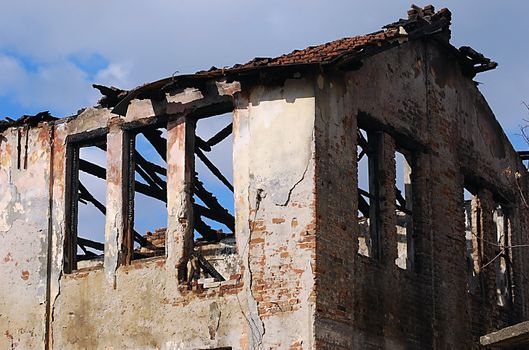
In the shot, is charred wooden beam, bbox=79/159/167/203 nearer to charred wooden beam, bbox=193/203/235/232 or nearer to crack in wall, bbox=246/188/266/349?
charred wooden beam, bbox=193/203/235/232

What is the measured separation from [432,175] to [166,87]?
13.1ft

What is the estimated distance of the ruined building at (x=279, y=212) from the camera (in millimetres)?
13133

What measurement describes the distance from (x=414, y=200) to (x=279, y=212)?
2.83m

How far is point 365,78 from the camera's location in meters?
14.5

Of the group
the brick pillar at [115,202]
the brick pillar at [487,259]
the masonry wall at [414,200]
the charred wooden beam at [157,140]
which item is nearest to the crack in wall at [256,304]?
the masonry wall at [414,200]

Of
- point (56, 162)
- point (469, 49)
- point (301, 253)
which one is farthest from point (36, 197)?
point (469, 49)

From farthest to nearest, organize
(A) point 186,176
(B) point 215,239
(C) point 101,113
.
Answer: (B) point 215,239
(C) point 101,113
(A) point 186,176

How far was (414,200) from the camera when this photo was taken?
1531 cm

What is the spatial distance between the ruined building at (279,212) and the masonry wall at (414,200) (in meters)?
0.03

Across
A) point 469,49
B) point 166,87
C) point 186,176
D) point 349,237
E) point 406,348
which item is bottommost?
point 406,348

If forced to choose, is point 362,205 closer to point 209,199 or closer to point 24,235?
point 209,199

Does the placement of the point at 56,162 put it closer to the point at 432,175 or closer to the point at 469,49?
the point at 432,175

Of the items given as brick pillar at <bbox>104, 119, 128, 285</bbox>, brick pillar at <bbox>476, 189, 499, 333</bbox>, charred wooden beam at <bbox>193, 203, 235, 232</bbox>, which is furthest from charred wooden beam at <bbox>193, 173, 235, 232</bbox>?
brick pillar at <bbox>476, 189, 499, 333</bbox>

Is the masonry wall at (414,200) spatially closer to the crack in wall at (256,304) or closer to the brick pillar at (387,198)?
the brick pillar at (387,198)
